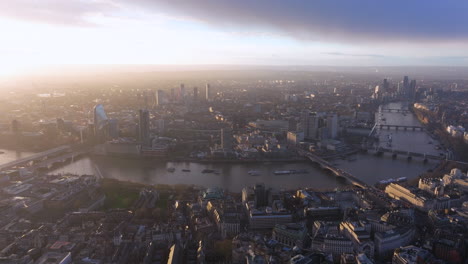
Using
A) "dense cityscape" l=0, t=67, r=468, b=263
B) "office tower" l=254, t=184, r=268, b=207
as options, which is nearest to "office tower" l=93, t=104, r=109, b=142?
"dense cityscape" l=0, t=67, r=468, b=263

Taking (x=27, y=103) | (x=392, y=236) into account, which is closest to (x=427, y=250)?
(x=392, y=236)

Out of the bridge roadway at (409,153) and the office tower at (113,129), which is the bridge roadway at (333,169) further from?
the office tower at (113,129)

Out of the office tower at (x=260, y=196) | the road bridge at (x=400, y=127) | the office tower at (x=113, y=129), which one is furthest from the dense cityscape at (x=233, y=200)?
the road bridge at (x=400, y=127)

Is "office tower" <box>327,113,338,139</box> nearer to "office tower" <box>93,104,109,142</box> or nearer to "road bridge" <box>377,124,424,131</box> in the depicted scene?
"road bridge" <box>377,124,424,131</box>

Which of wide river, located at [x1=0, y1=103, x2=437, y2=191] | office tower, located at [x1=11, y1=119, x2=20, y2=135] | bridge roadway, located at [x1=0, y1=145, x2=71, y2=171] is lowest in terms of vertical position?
wide river, located at [x1=0, y1=103, x2=437, y2=191]

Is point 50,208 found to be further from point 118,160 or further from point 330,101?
point 330,101
